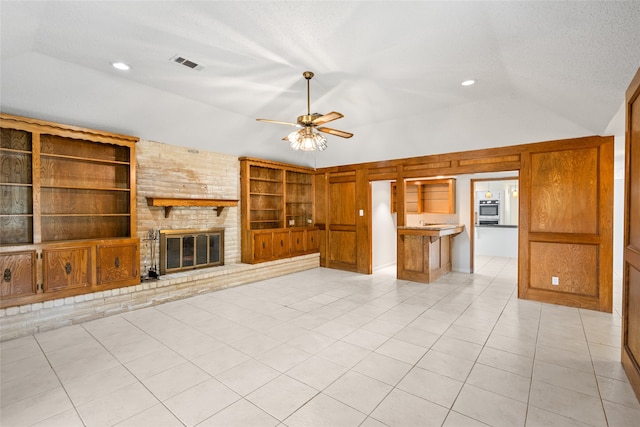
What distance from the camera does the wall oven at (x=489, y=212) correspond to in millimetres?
9099

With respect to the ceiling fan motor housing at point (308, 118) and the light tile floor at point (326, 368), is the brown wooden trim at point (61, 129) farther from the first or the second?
the ceiling fan motor housing at point (308, 118)

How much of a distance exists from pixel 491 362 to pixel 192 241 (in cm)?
469

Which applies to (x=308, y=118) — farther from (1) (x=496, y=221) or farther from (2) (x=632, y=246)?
(1) (x=496, y=221)

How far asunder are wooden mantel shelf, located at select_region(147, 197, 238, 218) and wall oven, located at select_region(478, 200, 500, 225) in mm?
7472

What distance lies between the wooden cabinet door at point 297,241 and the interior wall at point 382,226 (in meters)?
1.59

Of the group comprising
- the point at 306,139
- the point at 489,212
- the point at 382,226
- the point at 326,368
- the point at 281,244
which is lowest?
the point at 326,368

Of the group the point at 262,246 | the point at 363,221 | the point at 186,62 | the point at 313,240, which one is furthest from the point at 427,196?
the point at 186,62

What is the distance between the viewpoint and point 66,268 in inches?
144

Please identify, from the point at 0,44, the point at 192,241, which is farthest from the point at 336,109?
the point at 0,44

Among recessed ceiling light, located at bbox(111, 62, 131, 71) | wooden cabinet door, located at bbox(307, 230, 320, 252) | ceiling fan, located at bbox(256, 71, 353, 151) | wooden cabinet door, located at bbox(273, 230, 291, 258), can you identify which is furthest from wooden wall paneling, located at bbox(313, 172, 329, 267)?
recessed ceiling light, located at bbox(111, 62, 131, 71)

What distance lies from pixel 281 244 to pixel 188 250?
1.88m

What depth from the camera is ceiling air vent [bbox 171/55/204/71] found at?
3088 millimetres

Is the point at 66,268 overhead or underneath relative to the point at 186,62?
underneath

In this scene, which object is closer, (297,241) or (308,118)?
(308,118)
